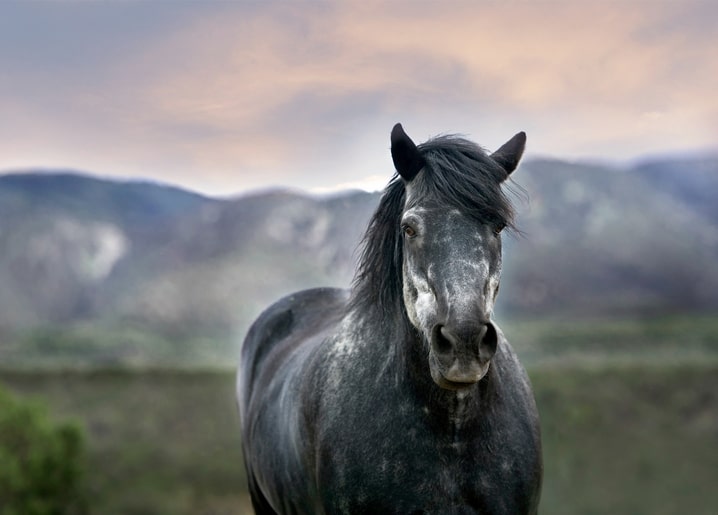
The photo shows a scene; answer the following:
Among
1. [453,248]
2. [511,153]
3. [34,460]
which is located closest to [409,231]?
[453,248]

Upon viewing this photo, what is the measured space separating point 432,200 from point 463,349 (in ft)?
2.72

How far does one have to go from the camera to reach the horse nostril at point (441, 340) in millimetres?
2953

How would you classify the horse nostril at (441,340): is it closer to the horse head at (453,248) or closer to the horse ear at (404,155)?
the horse head at (453,248)

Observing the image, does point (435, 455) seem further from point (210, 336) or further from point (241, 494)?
point (210, 336)

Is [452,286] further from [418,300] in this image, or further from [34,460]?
[34,460]

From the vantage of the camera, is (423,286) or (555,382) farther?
(555,382)

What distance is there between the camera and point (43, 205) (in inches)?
1891

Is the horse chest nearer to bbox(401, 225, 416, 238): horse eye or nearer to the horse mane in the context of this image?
the horse mane

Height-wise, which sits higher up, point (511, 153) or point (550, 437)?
point (511, 153)

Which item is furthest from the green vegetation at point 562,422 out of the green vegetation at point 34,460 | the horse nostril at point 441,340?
the horse nostril at point 441,340

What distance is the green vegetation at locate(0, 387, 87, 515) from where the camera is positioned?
25938 millimetres

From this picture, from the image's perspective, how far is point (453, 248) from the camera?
3.18 metres

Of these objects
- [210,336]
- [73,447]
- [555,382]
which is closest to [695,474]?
[555,382]

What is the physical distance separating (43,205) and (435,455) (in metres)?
49.9
